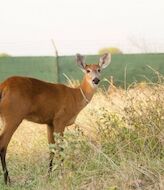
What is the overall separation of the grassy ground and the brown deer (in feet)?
1.25

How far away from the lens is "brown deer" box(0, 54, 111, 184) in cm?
740

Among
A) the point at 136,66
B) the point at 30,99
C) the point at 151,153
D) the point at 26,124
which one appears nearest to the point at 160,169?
the point at 151,153

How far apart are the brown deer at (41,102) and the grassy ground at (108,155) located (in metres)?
0.38

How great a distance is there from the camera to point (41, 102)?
305 inches

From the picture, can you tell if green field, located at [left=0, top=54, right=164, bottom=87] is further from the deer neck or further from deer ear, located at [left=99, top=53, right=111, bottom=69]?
the deer neck

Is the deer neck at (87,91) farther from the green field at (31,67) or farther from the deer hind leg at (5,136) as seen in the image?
the green field at (31,67)

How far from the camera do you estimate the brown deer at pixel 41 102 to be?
740 cm

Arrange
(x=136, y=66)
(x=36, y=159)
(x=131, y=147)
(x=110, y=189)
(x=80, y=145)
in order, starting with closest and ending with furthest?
(x=110, y=189) < (x=80, y=145) < (x=131, y=147) < (x=36, y=159) < (x=136, y=66)

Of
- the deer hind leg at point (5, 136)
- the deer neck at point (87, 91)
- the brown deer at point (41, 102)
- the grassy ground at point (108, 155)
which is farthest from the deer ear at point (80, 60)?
the deer hind leg at point (5, 136)

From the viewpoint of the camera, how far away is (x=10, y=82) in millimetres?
7551

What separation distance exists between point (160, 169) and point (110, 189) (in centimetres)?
67

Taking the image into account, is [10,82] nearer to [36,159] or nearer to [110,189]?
[36,159]

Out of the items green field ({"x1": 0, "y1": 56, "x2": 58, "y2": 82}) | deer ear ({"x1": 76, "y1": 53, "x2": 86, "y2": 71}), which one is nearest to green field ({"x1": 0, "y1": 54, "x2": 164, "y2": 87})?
green field ({"x1": 0, "y1": 56, "x2": 58, "y2": 82})

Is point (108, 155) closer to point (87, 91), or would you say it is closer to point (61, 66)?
point (87, 91)
